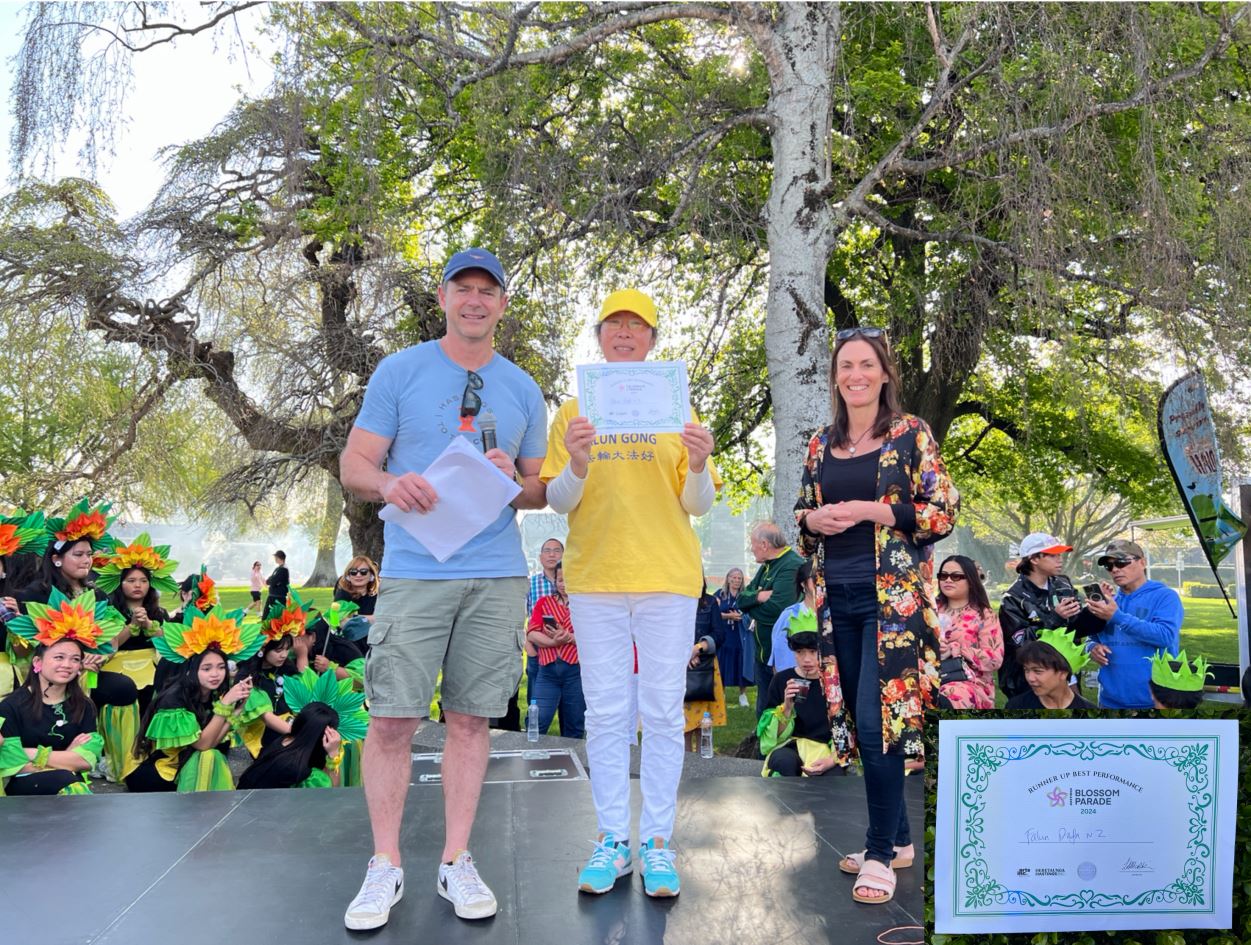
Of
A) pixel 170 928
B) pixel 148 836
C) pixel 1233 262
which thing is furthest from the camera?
pixel 1233 262

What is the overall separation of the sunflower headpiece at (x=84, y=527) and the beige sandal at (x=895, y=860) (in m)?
6.47

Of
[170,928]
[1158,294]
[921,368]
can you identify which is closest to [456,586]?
[170,928]

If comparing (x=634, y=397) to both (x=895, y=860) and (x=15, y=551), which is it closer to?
(x=895, y=860)

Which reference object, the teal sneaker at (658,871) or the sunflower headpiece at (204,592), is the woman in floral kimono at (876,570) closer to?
the teal sneaker at (658,871)

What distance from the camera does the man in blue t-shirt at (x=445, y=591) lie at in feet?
9.93

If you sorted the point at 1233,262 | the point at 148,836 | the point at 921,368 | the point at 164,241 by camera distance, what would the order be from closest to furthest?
the point at 148,836 < the point at 1233,262 < the point at 164,241 < the point at 921,368

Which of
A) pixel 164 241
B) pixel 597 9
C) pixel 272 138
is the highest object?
pixel 597 9

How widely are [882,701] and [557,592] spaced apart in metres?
4.70

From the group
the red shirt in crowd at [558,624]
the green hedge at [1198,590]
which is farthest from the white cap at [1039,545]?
the green hedge at [1198,590]

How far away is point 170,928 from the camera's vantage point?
2959 mm

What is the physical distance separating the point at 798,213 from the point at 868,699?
17.1ft

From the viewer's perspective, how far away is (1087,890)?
2.48 meters

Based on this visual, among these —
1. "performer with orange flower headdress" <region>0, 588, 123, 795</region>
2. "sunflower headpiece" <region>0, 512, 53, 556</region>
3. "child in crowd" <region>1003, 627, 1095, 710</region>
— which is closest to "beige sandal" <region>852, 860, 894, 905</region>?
"child in crowd" <region>1003, 627, 1095, 710</region>

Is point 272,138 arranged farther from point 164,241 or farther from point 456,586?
point 456,586
